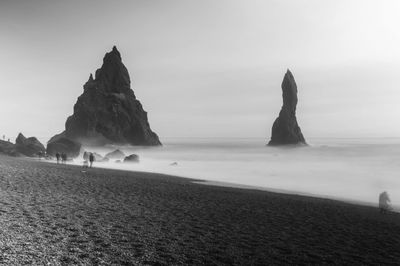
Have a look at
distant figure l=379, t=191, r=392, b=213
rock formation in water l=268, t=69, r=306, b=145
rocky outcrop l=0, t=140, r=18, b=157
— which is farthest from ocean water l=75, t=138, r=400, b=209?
rock formation in water l=268, t=69, r=306, b=145

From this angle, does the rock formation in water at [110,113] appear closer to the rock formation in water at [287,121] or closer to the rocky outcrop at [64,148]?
the rocky outcrop at [64,148]

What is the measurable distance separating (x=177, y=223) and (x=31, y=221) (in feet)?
22.9

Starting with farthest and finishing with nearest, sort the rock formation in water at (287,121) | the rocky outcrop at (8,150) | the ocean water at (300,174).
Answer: the rock formation in water at (287,121), the rocky outcrop at (8,150), the ocean water at (300,174)

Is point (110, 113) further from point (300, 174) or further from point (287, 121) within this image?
point (300, 174)

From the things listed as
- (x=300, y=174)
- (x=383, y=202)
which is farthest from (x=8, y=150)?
(x=383, y=202)

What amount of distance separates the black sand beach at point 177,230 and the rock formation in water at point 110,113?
352ft

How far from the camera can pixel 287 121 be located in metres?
161

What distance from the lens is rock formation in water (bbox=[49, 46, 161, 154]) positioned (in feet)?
420

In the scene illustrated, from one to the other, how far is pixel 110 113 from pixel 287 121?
3499 inches

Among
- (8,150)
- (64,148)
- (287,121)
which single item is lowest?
(8,150)

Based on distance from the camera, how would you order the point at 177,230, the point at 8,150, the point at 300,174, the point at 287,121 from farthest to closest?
the point at 287,121, the point at 8,150, the point at 300,174, the point at 177,230

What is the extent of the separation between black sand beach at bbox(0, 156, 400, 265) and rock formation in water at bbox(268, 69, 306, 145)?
136869 mm

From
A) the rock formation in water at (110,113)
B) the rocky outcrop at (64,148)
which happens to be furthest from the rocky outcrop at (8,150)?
the rock formation in water at (110,113)

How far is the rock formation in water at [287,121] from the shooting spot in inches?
6216
